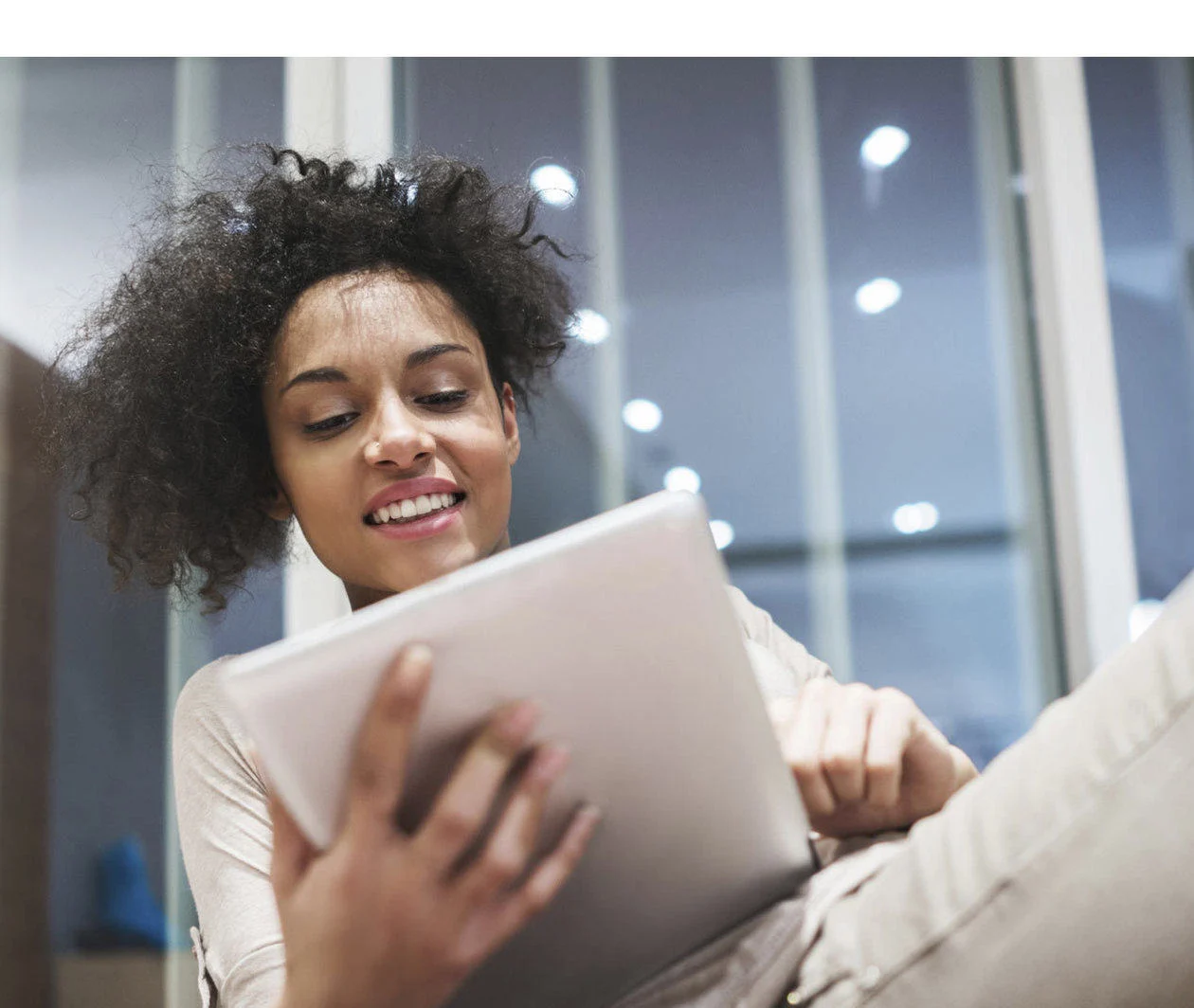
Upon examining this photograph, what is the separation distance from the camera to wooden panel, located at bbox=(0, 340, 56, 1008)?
4.57 feet

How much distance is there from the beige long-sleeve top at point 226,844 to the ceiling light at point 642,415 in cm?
66

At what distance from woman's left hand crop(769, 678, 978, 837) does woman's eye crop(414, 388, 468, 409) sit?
0.46 meters

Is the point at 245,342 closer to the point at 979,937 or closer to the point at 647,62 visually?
the point at 979,937

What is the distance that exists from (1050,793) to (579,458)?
118 centimetres

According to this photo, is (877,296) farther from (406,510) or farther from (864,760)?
(864,760)

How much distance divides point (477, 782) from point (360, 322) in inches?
23.9

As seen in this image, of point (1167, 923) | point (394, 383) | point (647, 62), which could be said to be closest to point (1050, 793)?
point (1167, 923)

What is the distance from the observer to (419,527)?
0.96m

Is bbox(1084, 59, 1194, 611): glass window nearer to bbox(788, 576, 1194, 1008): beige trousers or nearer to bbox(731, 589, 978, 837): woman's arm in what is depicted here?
bbox(731, 589, 978, 837): woman's arm

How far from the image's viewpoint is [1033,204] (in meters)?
1.76

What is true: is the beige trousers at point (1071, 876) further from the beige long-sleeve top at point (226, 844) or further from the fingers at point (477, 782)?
the beige long-sleeve top at point (226, 844)

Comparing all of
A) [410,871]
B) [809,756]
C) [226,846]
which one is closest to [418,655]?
[410,871]

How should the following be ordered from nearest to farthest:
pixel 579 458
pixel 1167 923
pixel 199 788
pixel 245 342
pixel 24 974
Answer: pixel 1167 923
pixel 199 788
pixel 245 342
pixel 24 974
pixel 579 458

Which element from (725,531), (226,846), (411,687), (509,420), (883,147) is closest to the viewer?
(411,687)
